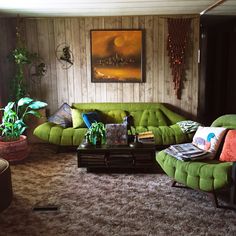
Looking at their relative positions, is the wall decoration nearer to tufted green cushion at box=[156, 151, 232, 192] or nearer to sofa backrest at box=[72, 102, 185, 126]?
sofa backrest at box=[72, 102, 185, 126]

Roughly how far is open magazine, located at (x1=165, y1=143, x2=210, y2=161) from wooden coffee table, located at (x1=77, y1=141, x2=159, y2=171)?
1.41ft

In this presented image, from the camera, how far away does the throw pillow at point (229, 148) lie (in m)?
2.96

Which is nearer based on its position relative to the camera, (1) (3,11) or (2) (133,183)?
(2) (133,183)

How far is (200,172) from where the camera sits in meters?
2.77

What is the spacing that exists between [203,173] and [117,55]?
9.60 ft

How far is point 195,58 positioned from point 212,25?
1.82 m

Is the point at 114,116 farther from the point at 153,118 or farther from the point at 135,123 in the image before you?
the point at 153,118

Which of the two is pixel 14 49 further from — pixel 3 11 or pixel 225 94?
pixel 225 94

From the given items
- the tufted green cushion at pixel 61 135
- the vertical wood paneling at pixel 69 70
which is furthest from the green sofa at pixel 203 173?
the vertical wood paneling at pixel 69 70

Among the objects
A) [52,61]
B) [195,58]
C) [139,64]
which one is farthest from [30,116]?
[195,58]

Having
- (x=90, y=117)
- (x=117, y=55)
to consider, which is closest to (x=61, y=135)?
(x=90, y=117)

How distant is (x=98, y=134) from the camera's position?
3.73 m

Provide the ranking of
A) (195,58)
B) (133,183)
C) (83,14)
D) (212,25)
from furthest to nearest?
(212,25), (195,58), (83,14), (133,183)

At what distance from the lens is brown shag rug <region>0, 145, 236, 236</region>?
244 centimetres
